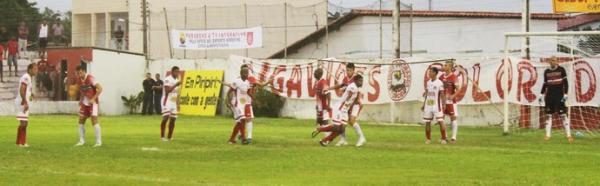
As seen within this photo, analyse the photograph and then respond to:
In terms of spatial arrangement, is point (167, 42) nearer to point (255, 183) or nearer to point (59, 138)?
point (59, 138)

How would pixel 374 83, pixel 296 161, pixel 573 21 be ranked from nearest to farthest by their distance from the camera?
pixel 296 161
pixel 374 83
pixel 573 21

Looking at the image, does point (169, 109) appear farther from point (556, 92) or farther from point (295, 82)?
point (295, 82)

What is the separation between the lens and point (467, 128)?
3425 cm

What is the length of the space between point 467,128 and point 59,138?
14.2 metres

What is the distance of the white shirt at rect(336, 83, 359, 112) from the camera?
23.3m

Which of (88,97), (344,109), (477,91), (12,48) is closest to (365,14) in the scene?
(12,48)

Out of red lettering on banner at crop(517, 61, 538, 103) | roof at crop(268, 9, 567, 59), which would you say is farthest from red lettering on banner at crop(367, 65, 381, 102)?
roof at crop(268, 9, 567, 59)

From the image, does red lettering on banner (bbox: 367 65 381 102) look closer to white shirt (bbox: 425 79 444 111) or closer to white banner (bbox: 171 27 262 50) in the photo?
white banner (bbox: 171 27 262 50)

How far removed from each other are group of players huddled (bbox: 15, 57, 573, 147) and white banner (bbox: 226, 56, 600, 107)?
3.37 metres

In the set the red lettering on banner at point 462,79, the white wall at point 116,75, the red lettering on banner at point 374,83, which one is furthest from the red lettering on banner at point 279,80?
the red lettering on banner at point 462,79

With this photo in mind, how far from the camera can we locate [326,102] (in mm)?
25938

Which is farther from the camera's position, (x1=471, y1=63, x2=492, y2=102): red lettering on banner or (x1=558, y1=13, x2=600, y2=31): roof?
(x1=558, y1=13, x2=600, y2=31): roof

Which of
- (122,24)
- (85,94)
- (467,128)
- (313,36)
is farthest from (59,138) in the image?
(122,24)

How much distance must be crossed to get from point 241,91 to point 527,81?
12.1 metres
